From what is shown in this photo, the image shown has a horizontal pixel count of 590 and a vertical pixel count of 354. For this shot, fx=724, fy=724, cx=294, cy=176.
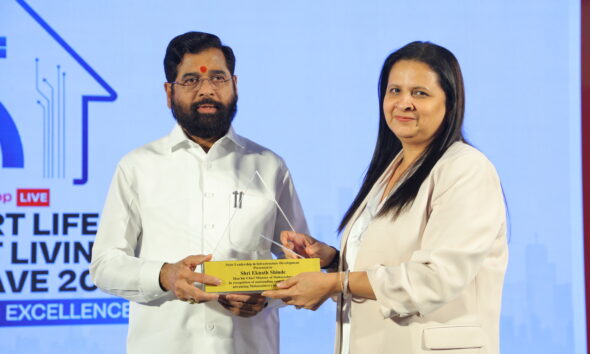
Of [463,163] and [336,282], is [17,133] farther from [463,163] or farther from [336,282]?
[463,163]

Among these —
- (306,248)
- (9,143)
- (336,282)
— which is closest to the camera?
(336,282)

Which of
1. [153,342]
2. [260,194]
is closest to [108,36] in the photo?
[260,194]

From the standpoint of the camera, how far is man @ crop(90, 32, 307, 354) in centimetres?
241

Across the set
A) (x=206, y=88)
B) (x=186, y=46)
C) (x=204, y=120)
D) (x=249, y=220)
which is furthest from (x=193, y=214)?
(x=186, y=46)

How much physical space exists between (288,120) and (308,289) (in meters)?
1.91

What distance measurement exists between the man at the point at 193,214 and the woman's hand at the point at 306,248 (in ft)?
0.67

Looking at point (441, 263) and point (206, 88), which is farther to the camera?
point (206, 88)

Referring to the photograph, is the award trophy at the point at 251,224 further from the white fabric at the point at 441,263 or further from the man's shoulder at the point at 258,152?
the white fabric at the point at 441,263

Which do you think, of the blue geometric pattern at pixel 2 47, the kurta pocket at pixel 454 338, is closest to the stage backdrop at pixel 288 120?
the blue geometric pattern at pixel 2 47

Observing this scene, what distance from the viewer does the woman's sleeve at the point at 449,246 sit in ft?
5.88

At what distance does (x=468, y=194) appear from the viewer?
1.82m

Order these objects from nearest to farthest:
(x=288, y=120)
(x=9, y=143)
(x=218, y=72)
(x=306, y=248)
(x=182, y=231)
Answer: (x=306, y=248), (x=182, y=231), (x=218, y=72), (x=9, y=143), (x=288, y=120)

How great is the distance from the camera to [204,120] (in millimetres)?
2535

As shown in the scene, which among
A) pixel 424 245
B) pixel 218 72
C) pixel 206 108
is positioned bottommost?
pixel 424 245
